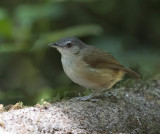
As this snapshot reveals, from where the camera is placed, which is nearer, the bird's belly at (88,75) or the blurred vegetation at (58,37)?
the bird's belly at (88,75)

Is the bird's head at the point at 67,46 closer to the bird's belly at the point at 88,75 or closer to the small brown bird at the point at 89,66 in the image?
the small brown bird at the point at 89,66

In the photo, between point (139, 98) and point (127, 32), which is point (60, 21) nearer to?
point (127, 32)

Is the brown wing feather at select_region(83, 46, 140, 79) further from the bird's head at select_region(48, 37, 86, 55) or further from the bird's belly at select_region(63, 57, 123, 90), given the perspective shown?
the bird's head at select_region(48, 37, 86, 55)

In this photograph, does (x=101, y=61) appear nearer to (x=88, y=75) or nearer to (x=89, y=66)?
(x=89, y=66)

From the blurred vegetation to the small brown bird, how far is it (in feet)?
1.14

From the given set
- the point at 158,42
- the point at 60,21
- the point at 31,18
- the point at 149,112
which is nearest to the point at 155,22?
the point at 158,42

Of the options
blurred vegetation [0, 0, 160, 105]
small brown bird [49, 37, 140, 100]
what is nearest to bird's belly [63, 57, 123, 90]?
small brown bird [49, 37, 140, 100]

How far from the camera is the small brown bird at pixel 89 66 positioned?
4.77 meters

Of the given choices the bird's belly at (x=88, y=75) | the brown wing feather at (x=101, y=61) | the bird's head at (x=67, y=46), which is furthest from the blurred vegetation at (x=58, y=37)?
the bird's head at (x=67, y=46)

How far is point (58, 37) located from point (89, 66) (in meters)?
1.51


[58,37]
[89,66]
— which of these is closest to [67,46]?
[89,66]

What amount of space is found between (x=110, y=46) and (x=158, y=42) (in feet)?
6.75

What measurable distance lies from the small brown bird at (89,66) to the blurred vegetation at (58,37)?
346mm

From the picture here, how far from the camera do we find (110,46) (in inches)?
294
